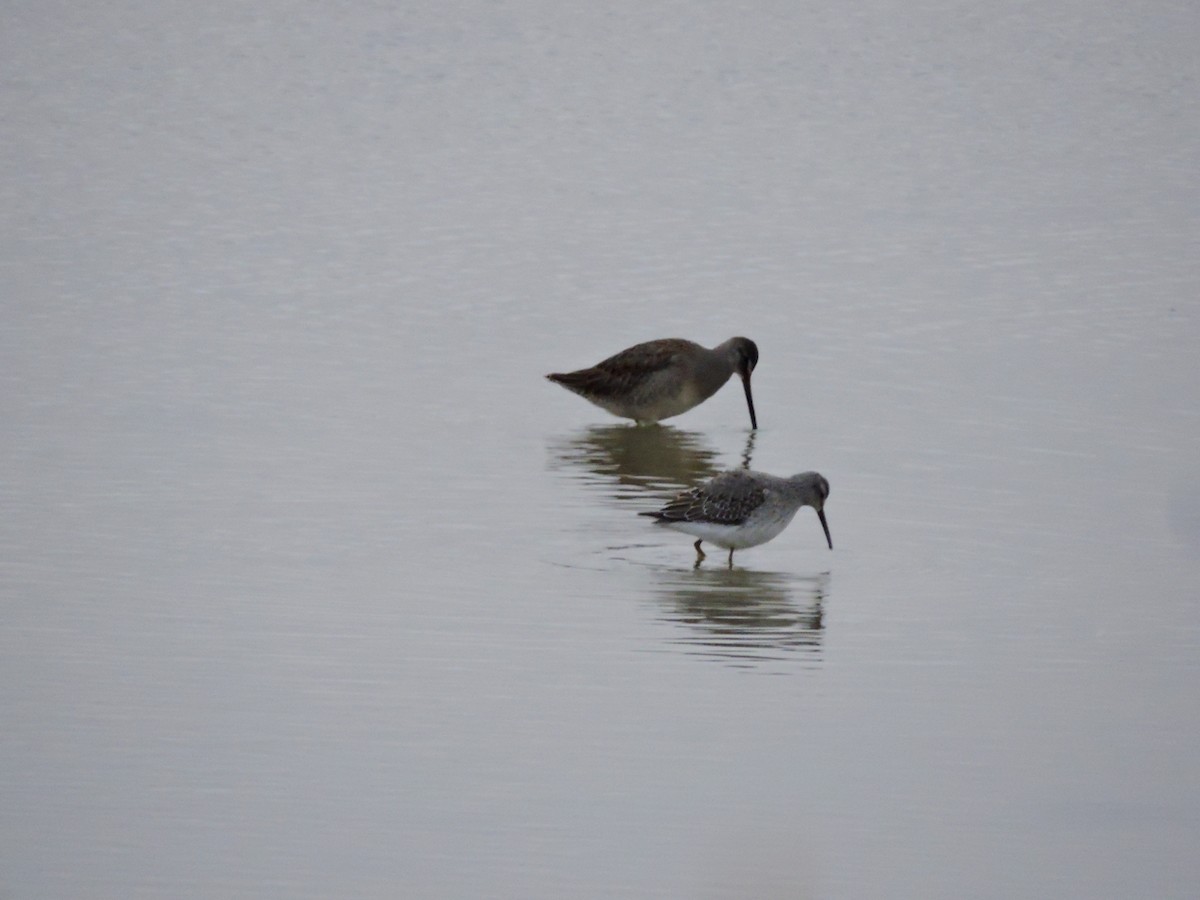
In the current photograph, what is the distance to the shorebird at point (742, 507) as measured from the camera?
1098 cm

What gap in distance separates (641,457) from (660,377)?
974 mm

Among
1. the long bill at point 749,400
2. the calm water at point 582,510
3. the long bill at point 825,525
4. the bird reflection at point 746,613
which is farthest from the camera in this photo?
the long bill at point 749,400

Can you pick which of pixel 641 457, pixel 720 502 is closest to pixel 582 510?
pixel 720 502

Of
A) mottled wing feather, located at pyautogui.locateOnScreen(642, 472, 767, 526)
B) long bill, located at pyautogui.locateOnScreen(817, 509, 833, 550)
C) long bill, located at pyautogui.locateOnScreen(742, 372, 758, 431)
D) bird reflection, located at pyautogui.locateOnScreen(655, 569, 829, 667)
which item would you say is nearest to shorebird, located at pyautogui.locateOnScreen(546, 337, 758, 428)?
long bill, located at pyautogui.locateOnScreen(742, 372, 758, 431)

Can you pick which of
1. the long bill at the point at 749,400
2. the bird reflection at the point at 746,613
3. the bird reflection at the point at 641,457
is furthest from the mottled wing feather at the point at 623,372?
the bird reflection at the point at 746,613

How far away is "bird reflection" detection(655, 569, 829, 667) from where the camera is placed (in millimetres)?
9633

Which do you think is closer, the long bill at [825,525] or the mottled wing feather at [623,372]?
the long bill at [825,525]

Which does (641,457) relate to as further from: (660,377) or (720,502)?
(720,502)

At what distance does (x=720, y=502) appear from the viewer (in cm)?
1102

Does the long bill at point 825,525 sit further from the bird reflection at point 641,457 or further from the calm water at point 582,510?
the bird reflection at point 641,457

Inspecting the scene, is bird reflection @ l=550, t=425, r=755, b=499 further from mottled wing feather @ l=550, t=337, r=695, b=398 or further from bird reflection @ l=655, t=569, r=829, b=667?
bird reflection @ l=655, t=569, r=829, b=667

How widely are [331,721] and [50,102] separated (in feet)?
69.9

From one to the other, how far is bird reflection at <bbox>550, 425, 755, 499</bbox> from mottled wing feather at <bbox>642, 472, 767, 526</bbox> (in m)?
1.41

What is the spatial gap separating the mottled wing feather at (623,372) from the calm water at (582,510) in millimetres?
318
